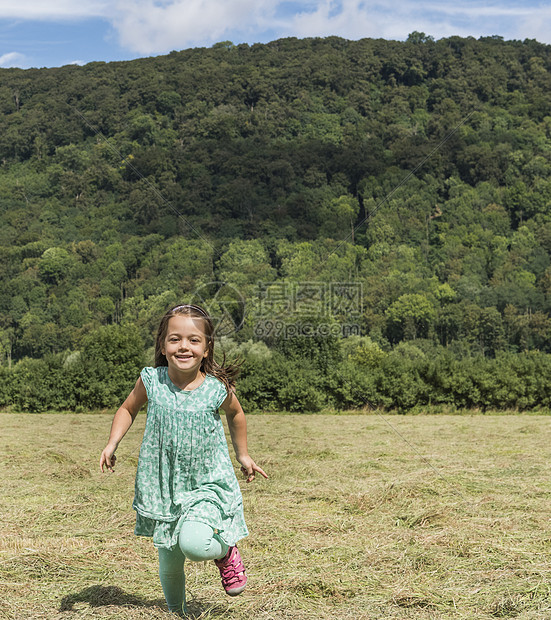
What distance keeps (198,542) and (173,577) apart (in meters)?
0.48

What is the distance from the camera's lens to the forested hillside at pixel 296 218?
2323 centimetres

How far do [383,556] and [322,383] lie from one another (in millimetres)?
17952

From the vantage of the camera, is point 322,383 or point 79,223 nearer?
point 322,383

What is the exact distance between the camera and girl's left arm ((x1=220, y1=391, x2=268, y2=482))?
373 cm

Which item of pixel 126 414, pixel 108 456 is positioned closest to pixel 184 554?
pixel 108 456

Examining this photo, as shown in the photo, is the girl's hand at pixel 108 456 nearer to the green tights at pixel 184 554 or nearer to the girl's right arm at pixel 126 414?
the girl's right arm at pixel 126 414

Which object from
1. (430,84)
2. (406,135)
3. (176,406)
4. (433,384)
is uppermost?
(430,84)

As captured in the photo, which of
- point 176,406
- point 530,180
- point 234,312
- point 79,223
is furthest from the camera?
point 530,180

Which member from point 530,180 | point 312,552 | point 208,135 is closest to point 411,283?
point 530,180

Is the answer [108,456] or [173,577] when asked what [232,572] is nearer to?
[173,577]

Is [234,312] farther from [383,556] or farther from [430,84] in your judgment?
[430,84]

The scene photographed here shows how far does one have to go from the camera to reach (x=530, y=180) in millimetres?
98188

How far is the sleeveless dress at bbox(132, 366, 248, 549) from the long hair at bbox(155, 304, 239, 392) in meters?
0.15

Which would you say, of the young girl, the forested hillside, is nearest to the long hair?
the young girl
